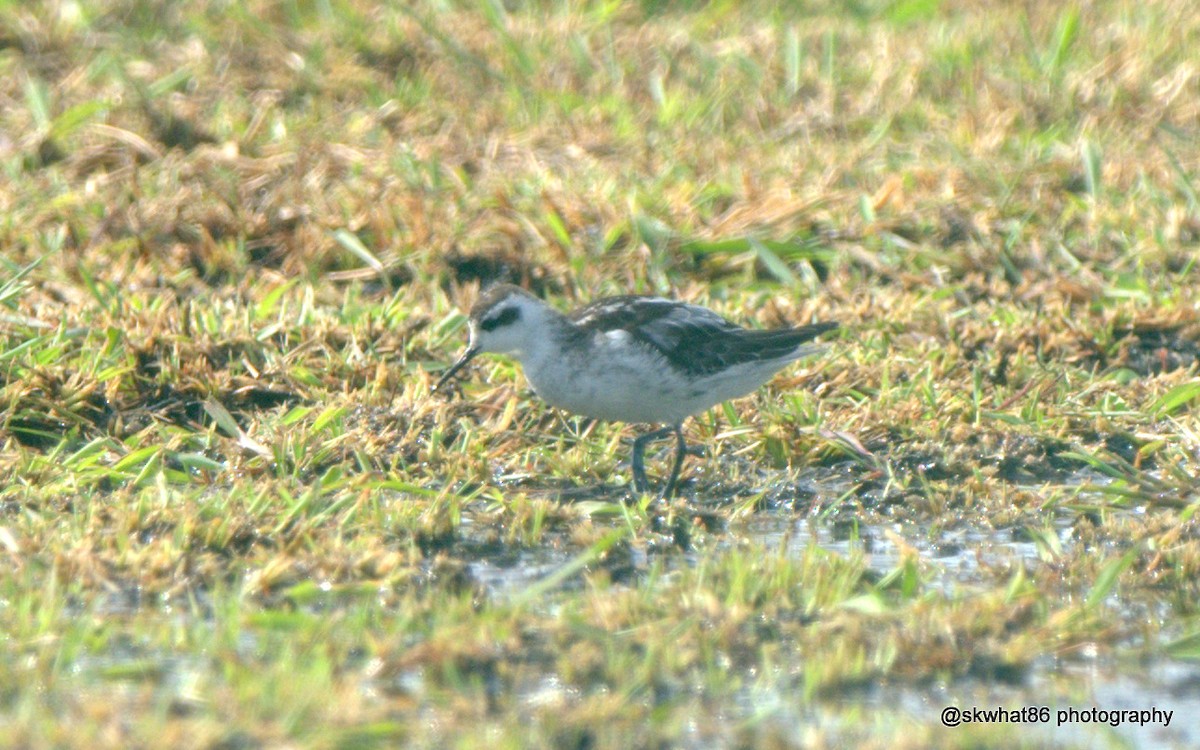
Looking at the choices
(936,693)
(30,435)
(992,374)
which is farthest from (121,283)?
(936,693)

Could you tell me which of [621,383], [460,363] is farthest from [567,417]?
[621,383]

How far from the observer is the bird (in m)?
5.64

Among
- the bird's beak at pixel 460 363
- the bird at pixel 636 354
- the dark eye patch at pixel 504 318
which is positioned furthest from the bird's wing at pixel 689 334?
the bird's beak at pixel 460 363

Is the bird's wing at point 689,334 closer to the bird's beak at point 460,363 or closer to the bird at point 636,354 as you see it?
the bird at point 636,354

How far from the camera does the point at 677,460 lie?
5656 millimetres

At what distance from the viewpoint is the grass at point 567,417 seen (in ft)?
13.1

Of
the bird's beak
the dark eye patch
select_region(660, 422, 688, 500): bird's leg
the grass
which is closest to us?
the grass

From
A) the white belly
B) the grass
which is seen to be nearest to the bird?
the white belly

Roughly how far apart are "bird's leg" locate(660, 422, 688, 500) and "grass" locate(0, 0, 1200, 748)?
9 centimetres

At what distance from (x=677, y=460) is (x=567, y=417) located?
70 cm

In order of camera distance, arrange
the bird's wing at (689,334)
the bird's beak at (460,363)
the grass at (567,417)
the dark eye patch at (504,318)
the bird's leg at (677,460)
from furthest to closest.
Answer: the bird's beak at (460,363) < the dark eye patch at (504,318) < the bird's wing at (689,334) < the bird's leg at (677,460) < the grass at (567,417)

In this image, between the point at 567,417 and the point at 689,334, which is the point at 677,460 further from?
the point at 567,417

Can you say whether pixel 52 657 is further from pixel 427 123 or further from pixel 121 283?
pixel 427 123

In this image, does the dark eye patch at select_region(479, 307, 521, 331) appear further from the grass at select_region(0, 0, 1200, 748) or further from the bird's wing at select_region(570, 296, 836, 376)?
the grass at select_region(0, 0, 1200, 748)
